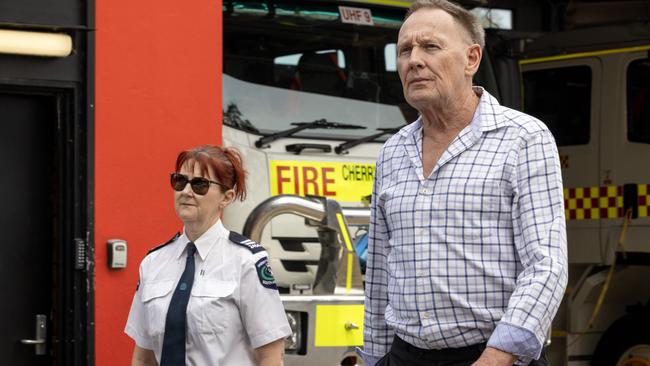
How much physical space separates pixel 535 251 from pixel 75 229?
3.08 metres

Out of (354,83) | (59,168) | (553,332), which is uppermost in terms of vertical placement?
(354,83)

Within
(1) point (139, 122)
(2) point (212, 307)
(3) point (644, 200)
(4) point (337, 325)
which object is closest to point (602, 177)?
(3) point (644, 200)

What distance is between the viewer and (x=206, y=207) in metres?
3.79

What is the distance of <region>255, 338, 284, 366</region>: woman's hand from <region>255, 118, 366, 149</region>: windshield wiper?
308cm

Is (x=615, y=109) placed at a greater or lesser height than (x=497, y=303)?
greater

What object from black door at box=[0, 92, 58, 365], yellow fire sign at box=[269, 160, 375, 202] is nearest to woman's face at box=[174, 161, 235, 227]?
black door at box=[0, 92, 58, 365]

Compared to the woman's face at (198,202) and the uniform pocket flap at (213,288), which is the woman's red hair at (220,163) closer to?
the woman's face at (198,202)

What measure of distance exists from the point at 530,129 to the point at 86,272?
9.77 feet

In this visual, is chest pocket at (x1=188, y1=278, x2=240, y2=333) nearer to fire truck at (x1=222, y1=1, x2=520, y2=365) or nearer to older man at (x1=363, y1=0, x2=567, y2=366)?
older man at (x1=363, y1=0, x2=567, y2=366)

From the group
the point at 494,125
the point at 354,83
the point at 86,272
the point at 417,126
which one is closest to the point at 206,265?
the point at 417,126

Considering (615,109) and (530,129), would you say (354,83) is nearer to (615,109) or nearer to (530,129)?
(615,109)

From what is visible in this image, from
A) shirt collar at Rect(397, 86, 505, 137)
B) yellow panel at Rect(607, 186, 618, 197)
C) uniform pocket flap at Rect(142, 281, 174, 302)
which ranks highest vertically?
shirt collar at Rect(397, 86, 505, 137)

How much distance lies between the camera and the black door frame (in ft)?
18.2

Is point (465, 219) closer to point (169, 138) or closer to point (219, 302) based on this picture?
point (219, 302)
